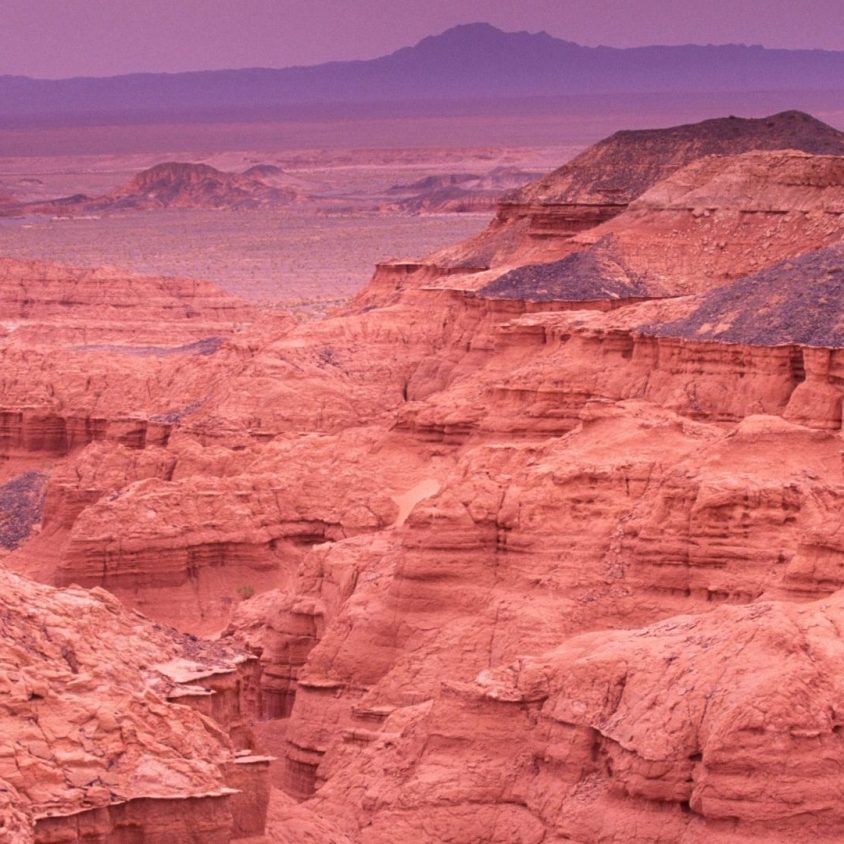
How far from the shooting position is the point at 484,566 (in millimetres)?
33219

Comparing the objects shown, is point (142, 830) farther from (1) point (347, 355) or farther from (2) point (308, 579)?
(1) point (347, 355)

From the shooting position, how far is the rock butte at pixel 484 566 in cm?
2430

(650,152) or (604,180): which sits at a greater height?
(650,152)

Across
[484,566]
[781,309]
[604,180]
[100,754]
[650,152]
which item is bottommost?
[484,566]

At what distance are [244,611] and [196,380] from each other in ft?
80.4

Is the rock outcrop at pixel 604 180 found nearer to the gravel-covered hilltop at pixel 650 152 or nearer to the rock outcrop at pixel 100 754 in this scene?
the gravel-covered hilltop at pixel 650 152

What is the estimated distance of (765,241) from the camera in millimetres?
57531

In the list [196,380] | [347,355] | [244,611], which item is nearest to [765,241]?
[347,355]

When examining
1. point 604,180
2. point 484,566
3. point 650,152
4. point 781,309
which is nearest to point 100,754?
point 484,566

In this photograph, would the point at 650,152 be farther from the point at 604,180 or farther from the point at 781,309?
the point at 781,309

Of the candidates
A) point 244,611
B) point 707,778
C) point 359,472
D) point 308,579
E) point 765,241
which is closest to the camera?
point 707,778

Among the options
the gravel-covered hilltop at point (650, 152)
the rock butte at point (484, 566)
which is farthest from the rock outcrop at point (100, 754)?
the gravel-covered hilltop at point (650, 152)

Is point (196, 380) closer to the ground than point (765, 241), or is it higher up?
closer to the ground

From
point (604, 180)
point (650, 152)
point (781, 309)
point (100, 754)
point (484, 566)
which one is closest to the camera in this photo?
point (100, 754)
